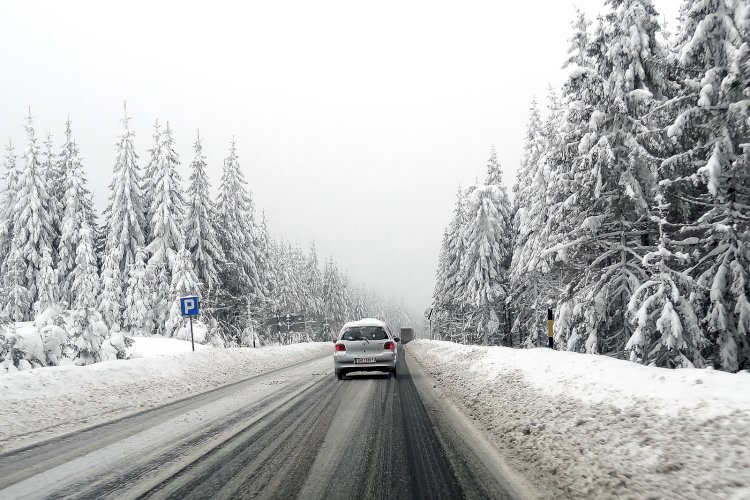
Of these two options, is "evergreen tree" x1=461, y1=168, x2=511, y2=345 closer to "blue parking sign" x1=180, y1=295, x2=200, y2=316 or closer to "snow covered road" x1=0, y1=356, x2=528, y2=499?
"blue parking sign" x1=180, y1=295, x2=200, y2=316

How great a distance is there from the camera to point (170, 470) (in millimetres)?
4961

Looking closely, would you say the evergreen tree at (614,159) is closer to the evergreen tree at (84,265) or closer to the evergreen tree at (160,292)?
the evergreen tree at (160,292)

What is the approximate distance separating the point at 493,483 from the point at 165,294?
3441 cm

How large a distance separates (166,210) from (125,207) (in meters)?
3.45

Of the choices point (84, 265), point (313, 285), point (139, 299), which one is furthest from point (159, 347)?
point (313, 285)

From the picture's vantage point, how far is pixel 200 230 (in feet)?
122

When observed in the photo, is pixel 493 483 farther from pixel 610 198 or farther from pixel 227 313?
pixel 227 313

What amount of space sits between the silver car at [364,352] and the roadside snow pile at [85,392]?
3892 mm

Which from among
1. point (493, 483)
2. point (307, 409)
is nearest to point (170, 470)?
point (493, 483)

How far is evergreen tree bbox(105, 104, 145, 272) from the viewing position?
3494cm

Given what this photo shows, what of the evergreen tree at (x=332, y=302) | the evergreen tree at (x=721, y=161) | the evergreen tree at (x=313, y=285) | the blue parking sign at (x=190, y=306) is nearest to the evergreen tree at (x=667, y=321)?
the evergreen tree at (x=721, y=161)

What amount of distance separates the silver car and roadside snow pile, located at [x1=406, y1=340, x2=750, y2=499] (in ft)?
19.8

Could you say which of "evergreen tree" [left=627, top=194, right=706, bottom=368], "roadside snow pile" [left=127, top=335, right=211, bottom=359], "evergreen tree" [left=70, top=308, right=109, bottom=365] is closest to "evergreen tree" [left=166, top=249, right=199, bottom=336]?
"roadside snow pile" [left=127, top=335, right=211, bottom=359]

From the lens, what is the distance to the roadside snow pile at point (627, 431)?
382cm
